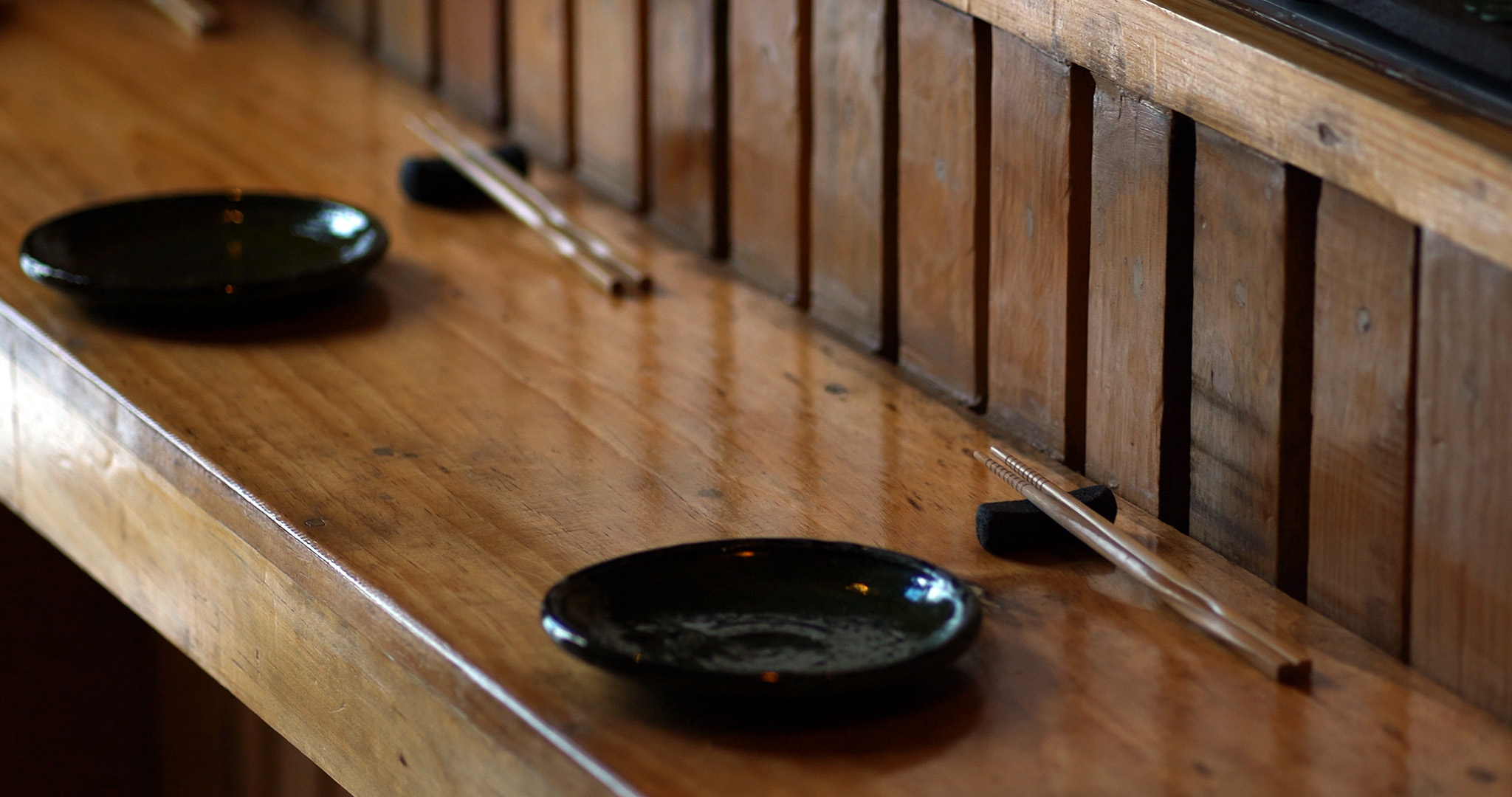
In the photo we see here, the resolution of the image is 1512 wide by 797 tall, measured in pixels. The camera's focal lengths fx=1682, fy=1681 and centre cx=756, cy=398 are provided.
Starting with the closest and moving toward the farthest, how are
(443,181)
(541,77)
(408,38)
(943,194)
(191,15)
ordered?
(943,194)
(443,181)
(541,77)
(408,38)
(191,15)

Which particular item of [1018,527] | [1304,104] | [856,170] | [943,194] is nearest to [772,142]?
[856,170]

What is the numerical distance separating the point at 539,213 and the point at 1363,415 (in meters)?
1.17

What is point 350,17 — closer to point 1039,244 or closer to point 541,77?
point 541,77

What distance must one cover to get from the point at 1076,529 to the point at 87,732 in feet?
5.81

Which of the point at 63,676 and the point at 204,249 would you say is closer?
the point at 204,249

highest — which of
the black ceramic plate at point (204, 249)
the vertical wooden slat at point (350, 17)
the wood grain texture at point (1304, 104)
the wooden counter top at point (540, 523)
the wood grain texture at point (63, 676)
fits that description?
the wood grain texture at point (1304, 104)

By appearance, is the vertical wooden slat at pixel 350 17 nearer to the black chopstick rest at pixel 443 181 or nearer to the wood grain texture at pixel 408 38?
the wood grain texture at pixel 408 38

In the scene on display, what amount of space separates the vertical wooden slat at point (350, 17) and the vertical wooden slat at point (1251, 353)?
1.85 metres

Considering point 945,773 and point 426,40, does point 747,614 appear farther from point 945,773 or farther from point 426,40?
point 426,40

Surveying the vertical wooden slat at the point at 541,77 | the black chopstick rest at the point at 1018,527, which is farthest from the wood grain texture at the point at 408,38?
the black chopstick rest at the point at 1018,527

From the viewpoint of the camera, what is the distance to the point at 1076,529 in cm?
132

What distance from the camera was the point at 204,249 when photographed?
1968 millimetres

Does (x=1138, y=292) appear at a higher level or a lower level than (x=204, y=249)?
higher

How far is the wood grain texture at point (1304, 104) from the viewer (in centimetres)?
107
